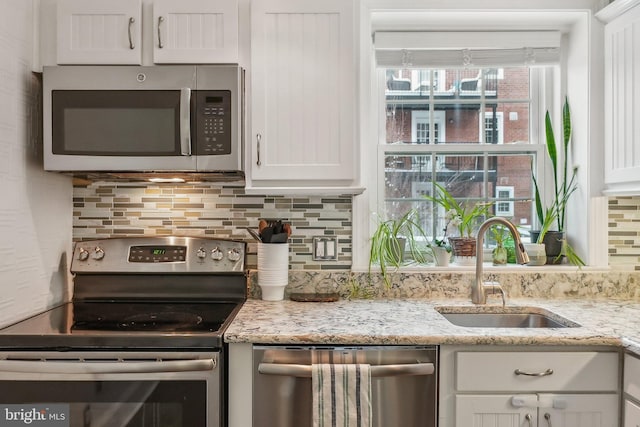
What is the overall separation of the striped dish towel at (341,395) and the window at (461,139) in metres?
1.03

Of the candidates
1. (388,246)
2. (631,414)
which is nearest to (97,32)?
(388,246)

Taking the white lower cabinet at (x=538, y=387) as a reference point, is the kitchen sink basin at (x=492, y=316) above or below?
above

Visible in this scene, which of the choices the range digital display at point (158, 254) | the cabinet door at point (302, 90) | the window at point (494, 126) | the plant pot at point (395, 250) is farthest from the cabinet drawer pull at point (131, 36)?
the window at point (494, 126)

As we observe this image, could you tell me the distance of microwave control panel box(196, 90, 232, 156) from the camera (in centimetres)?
180

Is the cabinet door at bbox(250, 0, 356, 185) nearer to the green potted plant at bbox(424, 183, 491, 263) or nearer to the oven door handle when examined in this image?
the green potted plant at bbox(424, 183, 491, 263)

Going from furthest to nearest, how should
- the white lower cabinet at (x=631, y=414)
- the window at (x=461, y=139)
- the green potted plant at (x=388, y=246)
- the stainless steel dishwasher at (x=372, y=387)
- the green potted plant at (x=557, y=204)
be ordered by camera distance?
1. the window at (x=461, y=139)
2. the green potted plant at (x=557, y=204)
3. the green potted plant at (x=388, y=246)
4. the stainless steel dishwasher at (x=372, y=387)
5. the white lower cabinet at (x=631, y=414)

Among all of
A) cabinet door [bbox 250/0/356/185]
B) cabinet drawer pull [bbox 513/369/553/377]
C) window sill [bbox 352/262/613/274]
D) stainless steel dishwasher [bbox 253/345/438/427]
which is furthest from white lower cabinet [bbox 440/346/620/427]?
cabinet door [bbox 250/0/356/185]

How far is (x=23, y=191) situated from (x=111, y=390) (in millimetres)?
833

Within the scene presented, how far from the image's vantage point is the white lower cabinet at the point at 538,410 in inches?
59.7

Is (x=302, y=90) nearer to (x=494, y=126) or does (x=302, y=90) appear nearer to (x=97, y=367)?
(x=494, y=126)

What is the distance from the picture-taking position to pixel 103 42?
72.3 inches

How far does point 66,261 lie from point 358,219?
4.26ft

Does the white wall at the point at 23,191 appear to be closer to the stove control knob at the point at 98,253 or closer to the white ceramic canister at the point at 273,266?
the stove control knob at the point at 98,253

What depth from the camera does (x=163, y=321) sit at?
5.66 ft
